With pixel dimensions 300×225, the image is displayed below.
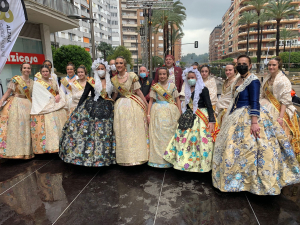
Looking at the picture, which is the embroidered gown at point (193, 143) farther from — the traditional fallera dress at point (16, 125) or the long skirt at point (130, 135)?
the traditional fallera dress at point (16, 125)

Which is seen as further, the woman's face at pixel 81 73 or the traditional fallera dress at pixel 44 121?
the woman's face at pixel 81 73

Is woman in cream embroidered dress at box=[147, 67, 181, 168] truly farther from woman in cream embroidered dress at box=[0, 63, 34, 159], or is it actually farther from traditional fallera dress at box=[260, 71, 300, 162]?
woman in cream embroidered dress at box=[0, 63, 34, 159]

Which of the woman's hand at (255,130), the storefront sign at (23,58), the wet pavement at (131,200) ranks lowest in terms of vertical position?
the wet pavement at (131,200)

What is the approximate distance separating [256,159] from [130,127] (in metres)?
1.90

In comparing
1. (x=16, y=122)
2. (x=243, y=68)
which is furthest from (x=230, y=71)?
(x=16, y=122)

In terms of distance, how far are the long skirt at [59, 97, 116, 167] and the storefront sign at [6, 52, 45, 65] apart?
7.81 meters

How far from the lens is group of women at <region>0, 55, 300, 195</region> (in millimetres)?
2777

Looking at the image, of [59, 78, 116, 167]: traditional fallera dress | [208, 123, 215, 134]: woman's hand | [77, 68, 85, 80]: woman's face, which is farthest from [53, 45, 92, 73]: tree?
[208, 123, 215, 134]: woman's hand

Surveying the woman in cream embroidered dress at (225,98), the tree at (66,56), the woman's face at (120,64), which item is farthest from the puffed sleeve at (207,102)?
the tree at (66,56)

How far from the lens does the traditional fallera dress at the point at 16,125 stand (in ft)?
13.7

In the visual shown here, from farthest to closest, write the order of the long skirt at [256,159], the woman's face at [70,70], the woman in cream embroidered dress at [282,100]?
1. the woman's face at [70,70]
2. the woman in cream embroidered dress at [282,100]
3. the long skirt at [256,159]

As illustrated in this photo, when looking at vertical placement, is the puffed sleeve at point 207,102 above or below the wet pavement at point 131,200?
above

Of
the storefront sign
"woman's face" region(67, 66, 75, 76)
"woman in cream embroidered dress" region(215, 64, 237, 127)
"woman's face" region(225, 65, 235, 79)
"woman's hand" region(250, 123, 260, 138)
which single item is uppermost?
the storefront sign

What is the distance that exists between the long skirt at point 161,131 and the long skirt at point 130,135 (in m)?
0.14
